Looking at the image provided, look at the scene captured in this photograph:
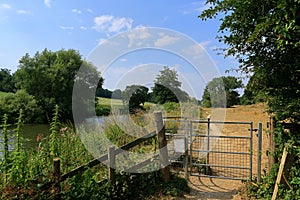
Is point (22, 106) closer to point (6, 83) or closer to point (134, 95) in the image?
point (134, 95)

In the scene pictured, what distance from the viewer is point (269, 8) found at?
2.37 meters

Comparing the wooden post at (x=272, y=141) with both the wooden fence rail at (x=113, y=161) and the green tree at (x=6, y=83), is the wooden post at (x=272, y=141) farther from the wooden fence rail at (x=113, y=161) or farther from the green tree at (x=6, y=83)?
the green tree at (x=6, y=83)

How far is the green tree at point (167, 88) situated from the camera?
14.6 ft

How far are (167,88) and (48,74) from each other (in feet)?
62.9

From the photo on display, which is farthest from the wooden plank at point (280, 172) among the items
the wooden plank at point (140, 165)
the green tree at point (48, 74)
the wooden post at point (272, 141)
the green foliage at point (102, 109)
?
the green tree at point (48, 74)

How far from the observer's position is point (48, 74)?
21266 mm

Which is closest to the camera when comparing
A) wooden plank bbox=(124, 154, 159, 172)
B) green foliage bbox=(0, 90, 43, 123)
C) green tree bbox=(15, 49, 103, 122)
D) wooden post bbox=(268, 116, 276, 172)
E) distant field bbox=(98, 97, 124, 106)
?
wooden post bbox=(268, 116, 276, 172)

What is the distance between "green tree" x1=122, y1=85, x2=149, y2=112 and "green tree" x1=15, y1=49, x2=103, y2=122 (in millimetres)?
11223

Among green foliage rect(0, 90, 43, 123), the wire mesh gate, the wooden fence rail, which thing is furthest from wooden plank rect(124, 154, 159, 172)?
green foliage rect(0, 90, 43, 123)

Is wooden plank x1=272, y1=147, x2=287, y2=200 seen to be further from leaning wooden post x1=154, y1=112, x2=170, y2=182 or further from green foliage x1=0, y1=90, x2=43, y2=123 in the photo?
green foliage x1=0, y1=90, x2=43, y2=123

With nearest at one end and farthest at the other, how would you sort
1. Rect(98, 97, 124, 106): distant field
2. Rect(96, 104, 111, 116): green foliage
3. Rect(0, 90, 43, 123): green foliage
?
Rect(98, 97, 124, 106): distant field < Rect(96, 104, 111, 116): green foliage < Rect(0, 90, 43, 123): green foliage

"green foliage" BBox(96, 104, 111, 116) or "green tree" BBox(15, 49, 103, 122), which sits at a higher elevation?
"green tree" BBox(15, 49, 103, 122)

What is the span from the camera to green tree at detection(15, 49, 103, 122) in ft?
55.6

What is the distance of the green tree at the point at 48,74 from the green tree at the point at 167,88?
11.4 meters
